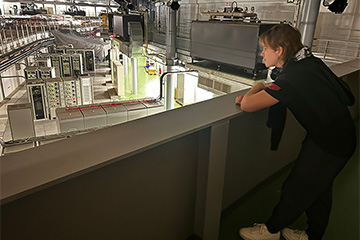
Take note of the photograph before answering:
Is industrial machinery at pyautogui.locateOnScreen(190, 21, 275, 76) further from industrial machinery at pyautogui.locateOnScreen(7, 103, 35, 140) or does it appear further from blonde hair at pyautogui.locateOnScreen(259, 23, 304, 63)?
industrial machinery at pyautogui.locateOnScreen(7, 103, 35, 140)

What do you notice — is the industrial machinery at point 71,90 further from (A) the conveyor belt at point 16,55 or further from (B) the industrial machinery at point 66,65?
(B) the industrial machinery at point 66,65

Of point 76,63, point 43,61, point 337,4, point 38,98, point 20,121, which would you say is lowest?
point 38,98

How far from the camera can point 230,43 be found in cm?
318

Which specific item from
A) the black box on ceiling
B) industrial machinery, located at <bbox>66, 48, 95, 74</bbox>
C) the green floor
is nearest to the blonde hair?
the green floor

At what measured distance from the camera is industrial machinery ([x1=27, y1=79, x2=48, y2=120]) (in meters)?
7.55

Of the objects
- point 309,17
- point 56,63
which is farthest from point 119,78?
point 309,17

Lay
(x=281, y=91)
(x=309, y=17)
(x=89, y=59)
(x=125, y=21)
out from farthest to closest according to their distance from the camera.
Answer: (x=89, y=59) < (x=125, y=21) < (x=309, y=17) < (x=281, y=91)

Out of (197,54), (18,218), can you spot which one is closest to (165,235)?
(18,218)

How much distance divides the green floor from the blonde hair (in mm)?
977

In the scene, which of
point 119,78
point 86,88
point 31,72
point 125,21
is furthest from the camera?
point 119,78

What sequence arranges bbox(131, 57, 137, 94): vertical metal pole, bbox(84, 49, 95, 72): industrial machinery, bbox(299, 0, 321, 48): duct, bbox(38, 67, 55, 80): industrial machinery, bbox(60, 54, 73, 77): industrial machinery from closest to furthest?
1. bbox(299, 0, 321, 48): duct
2. bbox(38, 67, 55, 80): industrial machinery
3. bbox(60, 54, 73, 77): industrial machinery
4. bbox(131, 57, 137, 94): vertical metal pole
5. bbox(84, 49, 95, 72): industrial machinery

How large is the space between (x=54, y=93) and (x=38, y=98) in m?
0.48

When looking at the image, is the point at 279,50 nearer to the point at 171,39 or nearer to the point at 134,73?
the point at 171,39

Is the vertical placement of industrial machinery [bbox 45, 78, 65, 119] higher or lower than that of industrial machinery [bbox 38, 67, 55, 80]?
lower
